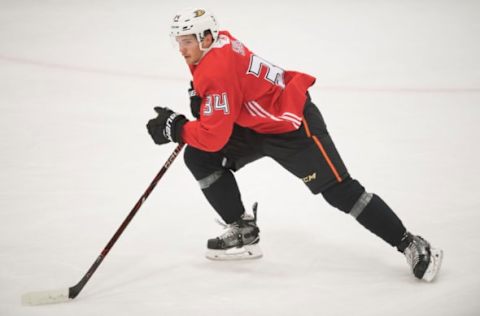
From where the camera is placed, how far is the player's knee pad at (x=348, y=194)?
269 cm

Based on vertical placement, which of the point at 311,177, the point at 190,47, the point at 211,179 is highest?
the point at 190,47

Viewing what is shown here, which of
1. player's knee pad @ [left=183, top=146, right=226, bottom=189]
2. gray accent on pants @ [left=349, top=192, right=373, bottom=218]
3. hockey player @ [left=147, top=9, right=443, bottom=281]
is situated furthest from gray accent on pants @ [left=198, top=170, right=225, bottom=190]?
gray accent on pants @ [left=349, top=192, right=373, bottom=218]

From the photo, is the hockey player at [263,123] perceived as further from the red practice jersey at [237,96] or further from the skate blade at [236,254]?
the skate blade at [236,254]

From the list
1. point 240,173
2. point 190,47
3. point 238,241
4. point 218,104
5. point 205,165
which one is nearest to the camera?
point 218,104

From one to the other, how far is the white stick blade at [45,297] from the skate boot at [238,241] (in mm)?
663

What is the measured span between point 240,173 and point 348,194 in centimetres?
130

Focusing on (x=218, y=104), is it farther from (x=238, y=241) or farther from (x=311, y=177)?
(x=238, y=241)

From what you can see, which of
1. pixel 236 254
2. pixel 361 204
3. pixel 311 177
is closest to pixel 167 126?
pixel 311 177

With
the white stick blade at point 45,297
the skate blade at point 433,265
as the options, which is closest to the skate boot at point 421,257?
the skate blade at point 433,265

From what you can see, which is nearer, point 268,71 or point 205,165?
point 268,71

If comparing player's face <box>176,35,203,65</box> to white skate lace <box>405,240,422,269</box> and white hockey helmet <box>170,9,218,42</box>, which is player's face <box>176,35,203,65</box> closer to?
white hockey helmet <box>170,9,218,42</box>

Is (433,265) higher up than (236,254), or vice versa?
(433,265)

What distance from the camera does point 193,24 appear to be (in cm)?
259

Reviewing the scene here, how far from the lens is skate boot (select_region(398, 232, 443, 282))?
2660mm
